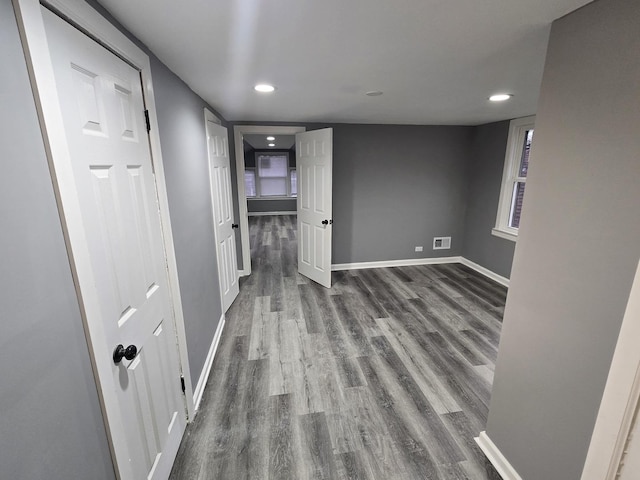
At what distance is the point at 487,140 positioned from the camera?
13.4ft

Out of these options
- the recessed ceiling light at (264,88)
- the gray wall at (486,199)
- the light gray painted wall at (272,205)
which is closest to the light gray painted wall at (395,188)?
the gray wall at (486,199)

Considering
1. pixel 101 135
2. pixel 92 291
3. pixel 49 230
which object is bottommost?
pixel 92 291

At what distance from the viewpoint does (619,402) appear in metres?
0.98

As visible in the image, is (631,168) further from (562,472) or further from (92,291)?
(92,291)

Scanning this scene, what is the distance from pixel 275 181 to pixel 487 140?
6509 millimetres

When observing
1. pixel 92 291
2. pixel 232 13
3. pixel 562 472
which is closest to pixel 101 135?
pixel 92 291

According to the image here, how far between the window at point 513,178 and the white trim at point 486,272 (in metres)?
0.57

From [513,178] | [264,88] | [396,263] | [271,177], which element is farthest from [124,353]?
[271,177]

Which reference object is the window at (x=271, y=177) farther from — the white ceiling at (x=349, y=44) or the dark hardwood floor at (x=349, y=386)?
the white ceiling at (x=349, y=44)

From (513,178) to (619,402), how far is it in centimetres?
345

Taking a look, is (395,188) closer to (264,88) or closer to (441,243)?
(441,243)

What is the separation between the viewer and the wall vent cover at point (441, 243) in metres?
4.69

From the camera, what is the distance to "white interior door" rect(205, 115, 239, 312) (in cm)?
273

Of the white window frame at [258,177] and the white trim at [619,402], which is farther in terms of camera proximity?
the white window frame at [258,177]
